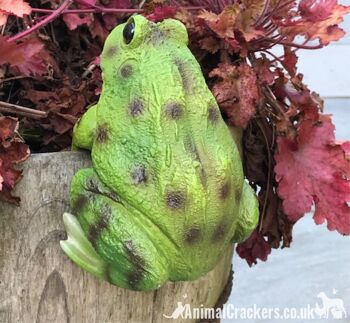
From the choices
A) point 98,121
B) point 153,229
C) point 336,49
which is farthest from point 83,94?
point 336,49

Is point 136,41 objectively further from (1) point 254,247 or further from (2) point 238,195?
(1) point 254,247

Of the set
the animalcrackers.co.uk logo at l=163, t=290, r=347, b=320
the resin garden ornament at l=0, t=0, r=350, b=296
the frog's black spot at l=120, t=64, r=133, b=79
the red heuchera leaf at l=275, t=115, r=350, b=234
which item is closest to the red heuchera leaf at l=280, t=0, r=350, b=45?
the resin garden ornament at l=0, t=0, r=350, b=296

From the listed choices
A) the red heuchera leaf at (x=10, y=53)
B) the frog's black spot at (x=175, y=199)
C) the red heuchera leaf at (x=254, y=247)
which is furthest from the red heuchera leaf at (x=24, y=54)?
the red heuchera leaf at (x=254, y=247)

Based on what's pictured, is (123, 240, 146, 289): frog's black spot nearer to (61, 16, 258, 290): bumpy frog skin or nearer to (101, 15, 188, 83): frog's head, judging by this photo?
(61, 16, 258, 290): bumpy frog skin

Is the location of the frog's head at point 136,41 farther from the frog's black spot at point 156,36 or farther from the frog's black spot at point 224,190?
the frog's black spot at point 224,190

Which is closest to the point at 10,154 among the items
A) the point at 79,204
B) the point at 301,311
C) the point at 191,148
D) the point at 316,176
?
the point at 79,204

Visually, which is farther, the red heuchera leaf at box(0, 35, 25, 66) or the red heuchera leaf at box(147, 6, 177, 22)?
the red heuchera leaf at box(147, 6, 177, 22)
